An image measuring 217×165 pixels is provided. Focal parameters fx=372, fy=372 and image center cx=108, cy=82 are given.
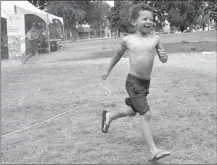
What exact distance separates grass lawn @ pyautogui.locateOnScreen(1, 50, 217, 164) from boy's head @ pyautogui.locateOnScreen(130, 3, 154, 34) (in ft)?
4.28

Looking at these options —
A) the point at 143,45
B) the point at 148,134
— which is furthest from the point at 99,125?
the point at 143,45

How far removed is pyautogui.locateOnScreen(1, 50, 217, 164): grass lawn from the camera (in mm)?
3895

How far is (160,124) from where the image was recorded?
512cm

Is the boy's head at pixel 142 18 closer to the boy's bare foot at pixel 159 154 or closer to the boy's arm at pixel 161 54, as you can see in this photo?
the boy's arm at pixel 161 54

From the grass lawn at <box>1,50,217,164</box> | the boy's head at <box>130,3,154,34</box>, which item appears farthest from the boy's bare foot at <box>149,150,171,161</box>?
the boy's head at <box>130,3,154,34</box>

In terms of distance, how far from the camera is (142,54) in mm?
3852

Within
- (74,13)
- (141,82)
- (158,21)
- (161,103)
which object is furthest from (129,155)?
(158,21)

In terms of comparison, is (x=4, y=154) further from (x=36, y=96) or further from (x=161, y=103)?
(x=36, y=96)

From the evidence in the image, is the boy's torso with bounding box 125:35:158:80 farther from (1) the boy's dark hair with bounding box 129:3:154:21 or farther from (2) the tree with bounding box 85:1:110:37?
(2) the tree with bounding box 85:1:110:37

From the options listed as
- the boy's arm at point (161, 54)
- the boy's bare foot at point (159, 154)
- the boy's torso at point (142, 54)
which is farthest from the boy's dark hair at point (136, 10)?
the boy's bare foot at point (159, 154)

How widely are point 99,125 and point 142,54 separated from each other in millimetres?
1689

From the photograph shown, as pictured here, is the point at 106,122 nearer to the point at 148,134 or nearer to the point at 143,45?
the point at 148,134

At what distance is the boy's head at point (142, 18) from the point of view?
3.73 meters

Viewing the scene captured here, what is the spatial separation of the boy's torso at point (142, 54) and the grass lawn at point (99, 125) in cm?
86
